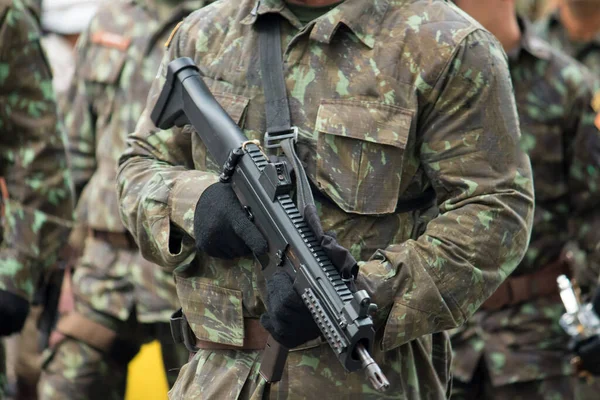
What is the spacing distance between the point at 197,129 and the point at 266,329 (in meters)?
0.66

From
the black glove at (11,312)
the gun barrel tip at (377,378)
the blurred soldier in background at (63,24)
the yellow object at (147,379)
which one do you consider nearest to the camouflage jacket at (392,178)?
the gun barrel tip at (377,378)

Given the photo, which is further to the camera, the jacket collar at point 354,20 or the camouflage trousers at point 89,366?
the camouflage trousers at point 89,366

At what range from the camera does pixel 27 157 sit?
16.3 ft

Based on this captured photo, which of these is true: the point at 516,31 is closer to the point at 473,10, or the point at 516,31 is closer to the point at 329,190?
the point at 473,10

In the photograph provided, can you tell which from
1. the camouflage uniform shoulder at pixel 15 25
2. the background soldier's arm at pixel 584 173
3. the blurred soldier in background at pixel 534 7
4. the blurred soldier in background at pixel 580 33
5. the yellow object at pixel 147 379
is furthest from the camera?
the blurred soldier in background at pixel 534 7

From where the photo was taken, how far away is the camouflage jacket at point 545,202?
5.54m

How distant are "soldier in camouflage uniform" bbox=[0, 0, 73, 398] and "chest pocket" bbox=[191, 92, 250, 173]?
4.49 feet

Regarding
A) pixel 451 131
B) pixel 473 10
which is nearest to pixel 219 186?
pixel 451 131

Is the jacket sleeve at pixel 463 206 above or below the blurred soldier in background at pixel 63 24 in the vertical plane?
above

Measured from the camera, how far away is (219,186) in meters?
3.49

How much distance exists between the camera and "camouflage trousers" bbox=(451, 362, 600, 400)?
18.4 feet

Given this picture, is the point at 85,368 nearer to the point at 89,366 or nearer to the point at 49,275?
the point at 89,366

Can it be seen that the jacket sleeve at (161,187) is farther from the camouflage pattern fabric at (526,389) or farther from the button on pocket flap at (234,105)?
the camouflage pattern fabric at (526,389)

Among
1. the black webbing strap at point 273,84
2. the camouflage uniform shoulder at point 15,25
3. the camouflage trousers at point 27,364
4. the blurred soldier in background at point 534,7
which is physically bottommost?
the blurred soldier in background at point 534,7
